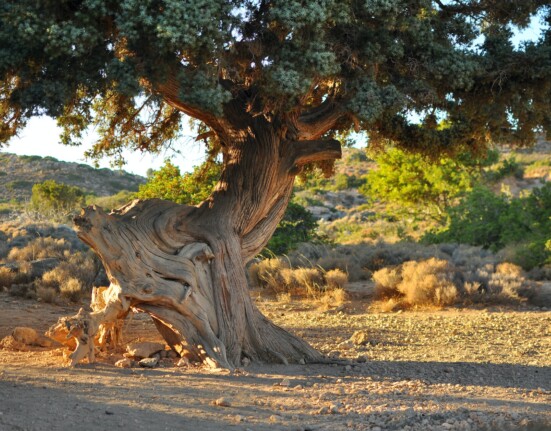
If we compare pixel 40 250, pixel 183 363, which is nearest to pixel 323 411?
pixel 183 363

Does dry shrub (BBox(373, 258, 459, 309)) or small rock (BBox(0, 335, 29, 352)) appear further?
dry shrub (BBox(373, 258, 459, 309))

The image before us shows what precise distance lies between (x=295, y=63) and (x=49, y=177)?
43.8 m

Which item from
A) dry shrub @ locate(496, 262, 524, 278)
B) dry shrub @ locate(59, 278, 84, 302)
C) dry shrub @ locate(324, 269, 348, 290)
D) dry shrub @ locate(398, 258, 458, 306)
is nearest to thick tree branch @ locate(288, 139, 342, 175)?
dry shrub @ locate(398, 258, 458, 306)

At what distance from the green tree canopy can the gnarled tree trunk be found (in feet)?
1.53

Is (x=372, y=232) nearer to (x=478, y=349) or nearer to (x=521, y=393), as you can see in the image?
(x=478, y=349)

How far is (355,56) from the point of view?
8.49 m

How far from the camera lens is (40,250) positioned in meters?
19.5

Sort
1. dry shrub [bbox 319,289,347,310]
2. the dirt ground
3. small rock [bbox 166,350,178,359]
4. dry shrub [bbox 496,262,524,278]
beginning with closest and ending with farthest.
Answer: the dirt ground → small rock [bbox 166,350,178,359] → dry shrub [bbox 319,289,347,310] → dry shrub [bbox 496,262,524,278]

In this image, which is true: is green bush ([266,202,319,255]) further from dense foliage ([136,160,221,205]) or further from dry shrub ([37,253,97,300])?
dry shrub ([37,253,97,300])

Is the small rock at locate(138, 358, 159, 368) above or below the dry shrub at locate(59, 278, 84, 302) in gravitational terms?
below

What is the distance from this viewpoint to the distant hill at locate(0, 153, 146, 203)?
45406 mm

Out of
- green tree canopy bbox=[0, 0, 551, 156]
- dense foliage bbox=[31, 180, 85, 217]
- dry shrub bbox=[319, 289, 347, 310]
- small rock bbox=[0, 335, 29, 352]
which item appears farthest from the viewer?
dense foliage bbox=[31, 180, 85, 217]

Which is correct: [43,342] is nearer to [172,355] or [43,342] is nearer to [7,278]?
[172,355]

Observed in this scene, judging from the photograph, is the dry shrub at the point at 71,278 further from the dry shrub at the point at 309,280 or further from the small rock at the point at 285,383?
the small rock at the point at 285,383
